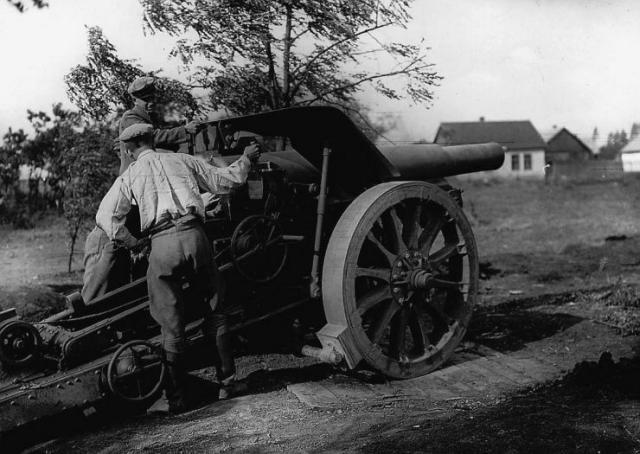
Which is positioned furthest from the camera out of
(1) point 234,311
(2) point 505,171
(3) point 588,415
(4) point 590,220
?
(2) point 505,171

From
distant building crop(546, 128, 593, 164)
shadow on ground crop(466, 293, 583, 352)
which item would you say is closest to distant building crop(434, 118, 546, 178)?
distant building crop(546, 128, 593, 164)

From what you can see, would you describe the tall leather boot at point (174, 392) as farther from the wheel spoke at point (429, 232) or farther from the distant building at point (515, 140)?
the distant building at point (515, 140)

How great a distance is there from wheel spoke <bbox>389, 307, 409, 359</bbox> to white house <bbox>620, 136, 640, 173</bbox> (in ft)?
108

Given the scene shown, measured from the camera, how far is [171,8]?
7180 millimetres

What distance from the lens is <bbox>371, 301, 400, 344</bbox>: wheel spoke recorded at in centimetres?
532

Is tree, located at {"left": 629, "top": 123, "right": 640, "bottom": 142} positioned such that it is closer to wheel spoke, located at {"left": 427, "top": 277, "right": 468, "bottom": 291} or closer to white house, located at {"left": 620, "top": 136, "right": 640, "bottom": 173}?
white house, located at {"left": 620, "top": 136, "right": 640, "bottom": 173}

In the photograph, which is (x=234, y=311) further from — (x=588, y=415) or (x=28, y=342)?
(x=588, y=415)

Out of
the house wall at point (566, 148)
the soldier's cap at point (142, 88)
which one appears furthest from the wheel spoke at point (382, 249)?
the house wall at point (566, 148)

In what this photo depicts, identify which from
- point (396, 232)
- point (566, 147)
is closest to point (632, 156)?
point (566, 147)

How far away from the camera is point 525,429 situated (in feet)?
12.9

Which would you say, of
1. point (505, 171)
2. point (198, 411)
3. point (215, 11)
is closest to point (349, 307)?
point (198, 411)

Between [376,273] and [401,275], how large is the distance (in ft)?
0.86

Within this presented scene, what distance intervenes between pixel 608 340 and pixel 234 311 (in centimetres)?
385

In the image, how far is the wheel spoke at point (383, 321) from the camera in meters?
5.32
